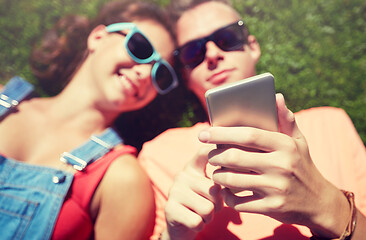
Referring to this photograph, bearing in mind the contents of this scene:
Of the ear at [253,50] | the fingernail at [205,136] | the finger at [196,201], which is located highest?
the fingernail at [205,136]

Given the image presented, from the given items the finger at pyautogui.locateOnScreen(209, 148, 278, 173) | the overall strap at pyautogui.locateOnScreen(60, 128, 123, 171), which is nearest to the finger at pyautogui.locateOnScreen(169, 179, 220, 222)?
the finger at pyautogui.locateOnScreen(209, 148, 278, 173)

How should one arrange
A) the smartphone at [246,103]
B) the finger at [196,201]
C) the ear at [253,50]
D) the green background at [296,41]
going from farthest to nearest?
the green background at [296,41]
the ear at [253,50]
the finger at [196,201]
the smartphone at [246,103]

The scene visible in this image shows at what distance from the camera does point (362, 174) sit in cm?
176

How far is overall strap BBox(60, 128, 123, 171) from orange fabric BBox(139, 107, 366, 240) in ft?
0.92

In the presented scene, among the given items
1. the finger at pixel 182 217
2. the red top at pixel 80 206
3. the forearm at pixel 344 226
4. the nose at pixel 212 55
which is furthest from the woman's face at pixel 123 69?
the forearm at pixel 344 226

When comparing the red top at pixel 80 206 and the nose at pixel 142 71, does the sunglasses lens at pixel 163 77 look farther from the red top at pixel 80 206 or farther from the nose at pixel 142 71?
the red top at pixel 80 206

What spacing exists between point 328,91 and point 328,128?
2.69 ft

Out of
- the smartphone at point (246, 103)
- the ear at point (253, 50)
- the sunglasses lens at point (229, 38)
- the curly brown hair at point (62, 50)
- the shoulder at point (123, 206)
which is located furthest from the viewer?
the curly brown hair at point (62, 50)

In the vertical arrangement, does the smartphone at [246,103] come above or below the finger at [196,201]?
above

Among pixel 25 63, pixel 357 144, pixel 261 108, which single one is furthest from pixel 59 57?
pixel 357 144

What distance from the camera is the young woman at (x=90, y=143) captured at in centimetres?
156

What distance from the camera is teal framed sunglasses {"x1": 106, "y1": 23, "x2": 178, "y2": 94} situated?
6.30 feet

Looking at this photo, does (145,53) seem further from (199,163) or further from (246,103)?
(246,103)

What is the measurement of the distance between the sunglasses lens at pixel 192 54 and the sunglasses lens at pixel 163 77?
15cm
